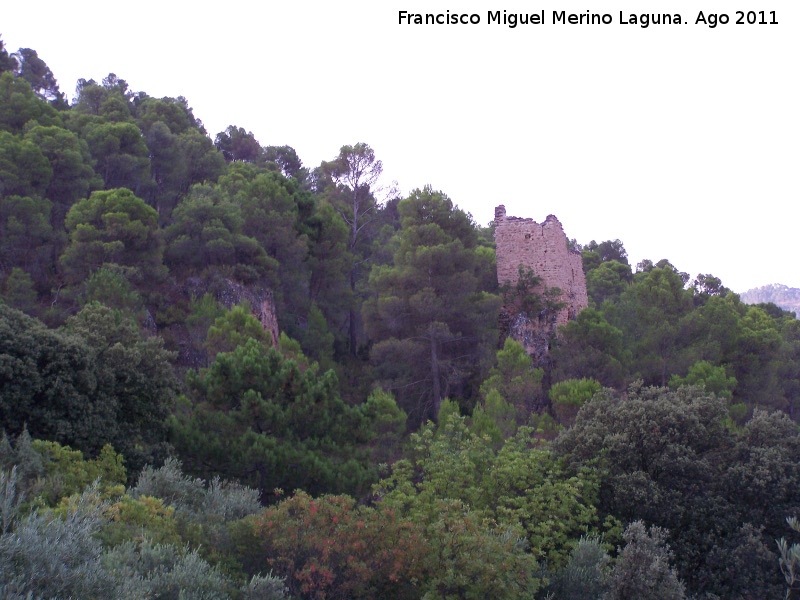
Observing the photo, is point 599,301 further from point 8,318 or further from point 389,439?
point 8,318

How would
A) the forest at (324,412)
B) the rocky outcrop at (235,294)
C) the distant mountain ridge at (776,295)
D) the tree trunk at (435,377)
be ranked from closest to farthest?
the forest at (324,412), the rocky outcrop at (235,294), the tree trunk at (435,377), the distant mountain ridge at (776,295)

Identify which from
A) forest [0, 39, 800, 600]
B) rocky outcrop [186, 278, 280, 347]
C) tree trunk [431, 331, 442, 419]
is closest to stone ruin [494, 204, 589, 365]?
forest [0, 39, 800, 600]

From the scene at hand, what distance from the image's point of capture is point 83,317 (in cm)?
1391

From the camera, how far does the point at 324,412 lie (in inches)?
548

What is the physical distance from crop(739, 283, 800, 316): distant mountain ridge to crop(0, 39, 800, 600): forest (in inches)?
2735

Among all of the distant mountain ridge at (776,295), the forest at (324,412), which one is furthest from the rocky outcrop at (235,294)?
the distant mountain ridge at (776,295)

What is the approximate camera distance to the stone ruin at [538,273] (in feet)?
79.6

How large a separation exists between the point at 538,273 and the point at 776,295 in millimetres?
81557

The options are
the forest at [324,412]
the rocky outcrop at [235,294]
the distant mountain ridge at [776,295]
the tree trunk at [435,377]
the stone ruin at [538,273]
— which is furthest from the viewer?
the distant mountain ridge at [776,295]

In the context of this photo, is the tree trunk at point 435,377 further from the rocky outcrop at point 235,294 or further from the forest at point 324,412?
the rocky outcrop at point 235,294

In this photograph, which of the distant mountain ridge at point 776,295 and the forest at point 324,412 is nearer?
the forest at point 324,412

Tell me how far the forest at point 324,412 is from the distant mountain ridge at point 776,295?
6946 centimetres

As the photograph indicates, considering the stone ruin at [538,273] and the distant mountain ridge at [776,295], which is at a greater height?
the distant mountain ridge at [776,295]

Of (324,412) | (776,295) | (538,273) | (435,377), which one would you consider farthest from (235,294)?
(776,295)
